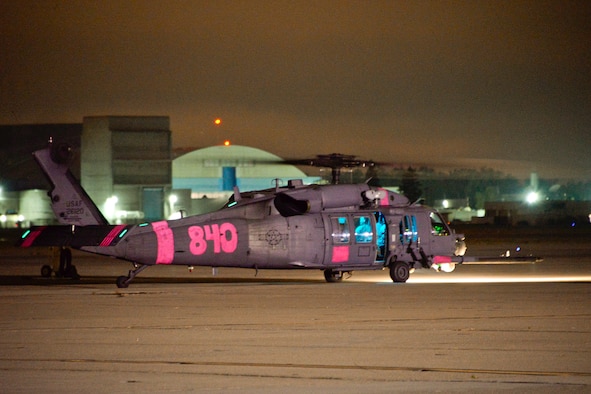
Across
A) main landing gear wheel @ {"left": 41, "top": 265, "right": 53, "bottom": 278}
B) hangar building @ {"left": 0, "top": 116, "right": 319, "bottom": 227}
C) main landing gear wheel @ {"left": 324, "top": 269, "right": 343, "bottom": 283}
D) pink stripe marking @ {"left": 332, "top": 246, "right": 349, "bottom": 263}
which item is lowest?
main landing gear wheel @ {"left": 324, "top": 269, "right": 343, "bottom": 283}

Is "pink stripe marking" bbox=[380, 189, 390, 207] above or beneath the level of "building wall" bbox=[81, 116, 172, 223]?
beneath

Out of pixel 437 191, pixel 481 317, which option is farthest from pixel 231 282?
pixel 437 191

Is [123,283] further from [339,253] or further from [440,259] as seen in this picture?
[440,259]

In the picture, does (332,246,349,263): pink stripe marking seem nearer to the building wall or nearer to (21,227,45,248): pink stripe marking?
(21,227,45,248): pink stripe marking

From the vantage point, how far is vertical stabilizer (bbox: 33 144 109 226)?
22.2 m

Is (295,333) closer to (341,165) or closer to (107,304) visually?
(107,304)

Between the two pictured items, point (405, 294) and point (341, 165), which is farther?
point (341, 165)

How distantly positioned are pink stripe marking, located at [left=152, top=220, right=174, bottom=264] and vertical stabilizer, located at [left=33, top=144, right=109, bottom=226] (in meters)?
2.04

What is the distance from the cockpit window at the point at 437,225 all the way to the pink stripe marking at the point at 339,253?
2.76m

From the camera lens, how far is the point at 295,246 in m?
22.5

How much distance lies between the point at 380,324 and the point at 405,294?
5083 millimetres

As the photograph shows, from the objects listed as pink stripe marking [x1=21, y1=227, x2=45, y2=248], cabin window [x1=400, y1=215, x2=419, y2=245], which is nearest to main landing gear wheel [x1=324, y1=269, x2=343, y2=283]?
cabin window [x1=400, y1=215, x2=419, y2=245]

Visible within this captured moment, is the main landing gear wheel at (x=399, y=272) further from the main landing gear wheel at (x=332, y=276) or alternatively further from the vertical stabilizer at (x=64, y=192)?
the vertical stabilizer at (x=64, y=192)

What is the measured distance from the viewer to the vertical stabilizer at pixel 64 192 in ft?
72.7
